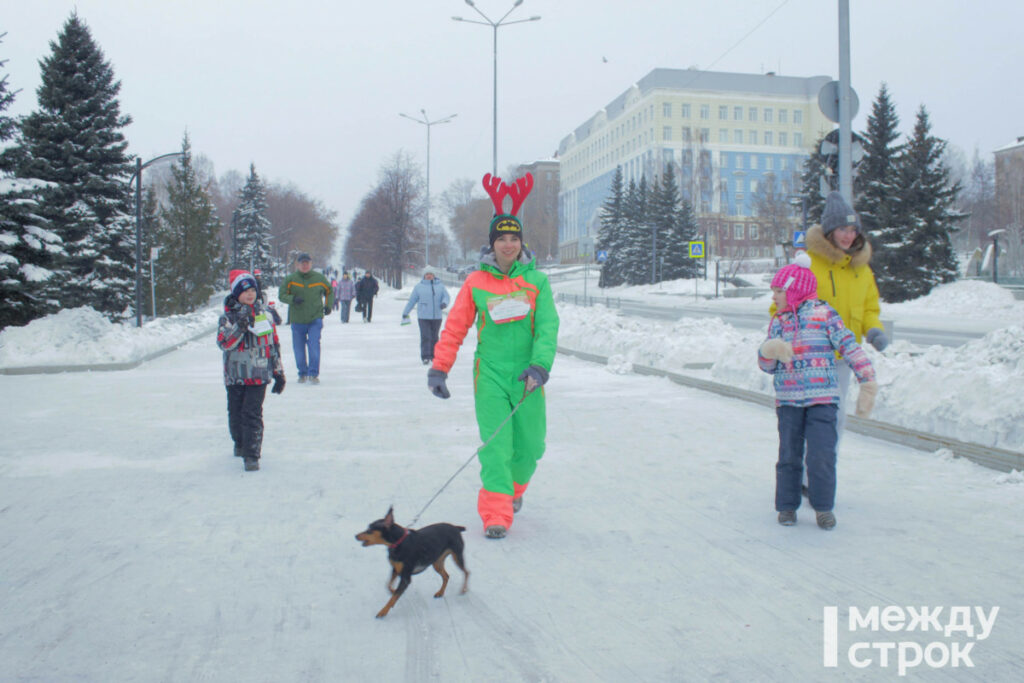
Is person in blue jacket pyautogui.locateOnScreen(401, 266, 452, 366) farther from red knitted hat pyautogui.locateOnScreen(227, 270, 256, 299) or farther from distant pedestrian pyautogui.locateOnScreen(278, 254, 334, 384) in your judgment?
red knitted hat pyautogui.locateOnScreen(227, 270, 256, 299)

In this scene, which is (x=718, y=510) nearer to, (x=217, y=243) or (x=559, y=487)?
(x=559, y=487)

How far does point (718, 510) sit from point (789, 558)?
0.92 metres

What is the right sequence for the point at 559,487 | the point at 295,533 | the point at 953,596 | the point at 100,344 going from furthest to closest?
the point at 100,344
the point at 559,487
the point at 295,533
the point at 953,596

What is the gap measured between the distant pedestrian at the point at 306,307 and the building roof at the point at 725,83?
3646 inches

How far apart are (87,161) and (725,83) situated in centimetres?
8831

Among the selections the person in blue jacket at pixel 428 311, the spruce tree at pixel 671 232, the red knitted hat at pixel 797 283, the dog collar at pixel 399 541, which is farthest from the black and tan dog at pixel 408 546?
the spruce tree at pixel 671 232

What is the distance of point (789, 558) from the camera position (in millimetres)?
4195

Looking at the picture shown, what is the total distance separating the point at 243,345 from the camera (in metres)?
6.34

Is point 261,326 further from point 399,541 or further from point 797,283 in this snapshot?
point 797,283

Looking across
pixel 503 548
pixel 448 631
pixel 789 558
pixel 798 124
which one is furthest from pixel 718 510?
pixel 798 124

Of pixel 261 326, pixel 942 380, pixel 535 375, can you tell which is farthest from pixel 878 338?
pixel 261 326

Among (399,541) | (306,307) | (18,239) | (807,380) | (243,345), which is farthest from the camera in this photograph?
(18,239)

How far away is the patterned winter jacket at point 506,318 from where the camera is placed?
4.59 metres

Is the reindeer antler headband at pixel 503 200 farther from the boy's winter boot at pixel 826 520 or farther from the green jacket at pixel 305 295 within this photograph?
the green jacket at pixel 305 295
